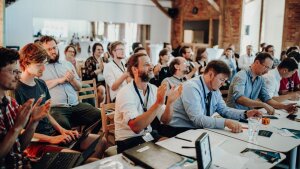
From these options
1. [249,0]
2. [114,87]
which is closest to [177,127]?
[114,87]

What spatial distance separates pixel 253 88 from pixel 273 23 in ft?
23.6

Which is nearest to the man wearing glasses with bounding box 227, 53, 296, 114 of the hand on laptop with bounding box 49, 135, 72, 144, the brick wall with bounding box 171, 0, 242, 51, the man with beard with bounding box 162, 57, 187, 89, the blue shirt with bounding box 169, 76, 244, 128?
the blue shirt with bounding box 169, 76, 244, 128

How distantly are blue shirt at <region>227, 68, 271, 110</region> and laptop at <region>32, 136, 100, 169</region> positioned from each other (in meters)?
2.11

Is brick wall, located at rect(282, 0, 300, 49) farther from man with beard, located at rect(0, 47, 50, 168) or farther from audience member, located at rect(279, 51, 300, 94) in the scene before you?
man with beard, located at rect(0, 47, 50, 168)

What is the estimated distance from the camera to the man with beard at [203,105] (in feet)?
8.59

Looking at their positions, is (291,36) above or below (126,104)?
above

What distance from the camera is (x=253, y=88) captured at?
12.4 feet

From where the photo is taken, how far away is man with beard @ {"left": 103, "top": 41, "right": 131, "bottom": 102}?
422 cm

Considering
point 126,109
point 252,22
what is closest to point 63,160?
point 126,109

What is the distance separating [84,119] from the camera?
Result: 3.71 meters

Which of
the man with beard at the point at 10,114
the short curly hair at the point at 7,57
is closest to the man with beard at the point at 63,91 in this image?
the man with beard at the point at 10,114

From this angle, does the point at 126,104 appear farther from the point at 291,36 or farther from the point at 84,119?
the point at 291,36

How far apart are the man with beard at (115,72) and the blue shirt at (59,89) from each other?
0.66m

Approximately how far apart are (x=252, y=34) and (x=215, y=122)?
8.26m
